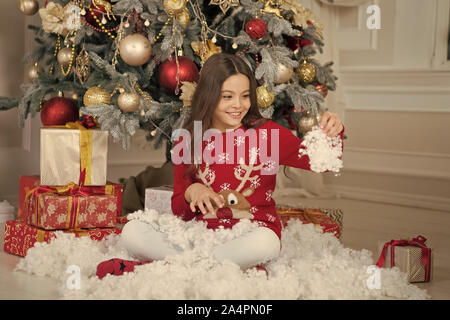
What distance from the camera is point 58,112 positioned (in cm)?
283

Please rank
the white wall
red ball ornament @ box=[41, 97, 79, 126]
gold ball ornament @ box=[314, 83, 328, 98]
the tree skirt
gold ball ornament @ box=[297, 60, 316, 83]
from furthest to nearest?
the white wall, gold ball ornament @ box=[314, 83, 328, 98], gold ball ornament @ box=[297, 60, 316, 83], red ball ornament @ box=[41, 97, 79, 126], the tree skirt

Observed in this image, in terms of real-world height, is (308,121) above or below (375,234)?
above

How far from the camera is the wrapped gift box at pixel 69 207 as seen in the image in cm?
243

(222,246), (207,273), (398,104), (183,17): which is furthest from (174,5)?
(398,104)

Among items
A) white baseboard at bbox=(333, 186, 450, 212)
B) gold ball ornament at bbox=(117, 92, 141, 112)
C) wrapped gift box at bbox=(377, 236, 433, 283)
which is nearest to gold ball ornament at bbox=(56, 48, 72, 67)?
gold ball ornament at bbox=(117, 92, 141, 112)

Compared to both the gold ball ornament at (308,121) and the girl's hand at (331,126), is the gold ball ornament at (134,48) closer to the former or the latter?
the gold ball ornament at (308,121)

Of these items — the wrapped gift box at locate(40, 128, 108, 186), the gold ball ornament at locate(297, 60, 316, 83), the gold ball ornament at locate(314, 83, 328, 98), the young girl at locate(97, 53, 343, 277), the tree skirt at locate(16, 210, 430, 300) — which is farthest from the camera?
the gold ball ornament at locate(314, 83, 328, 98)

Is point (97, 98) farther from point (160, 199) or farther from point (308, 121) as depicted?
point (308, 121)

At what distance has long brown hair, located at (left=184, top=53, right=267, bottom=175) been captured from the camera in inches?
86.9

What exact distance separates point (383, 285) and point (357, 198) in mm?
2569

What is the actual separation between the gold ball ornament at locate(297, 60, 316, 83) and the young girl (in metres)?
0.74

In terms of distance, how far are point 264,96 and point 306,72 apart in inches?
13.7

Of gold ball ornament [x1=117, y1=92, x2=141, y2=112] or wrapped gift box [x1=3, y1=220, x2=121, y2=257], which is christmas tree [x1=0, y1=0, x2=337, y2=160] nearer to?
gold ball ornament [x1=117, y1=92, x2=141, y2=112]

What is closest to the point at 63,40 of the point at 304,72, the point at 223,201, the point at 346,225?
the point at 304,72
